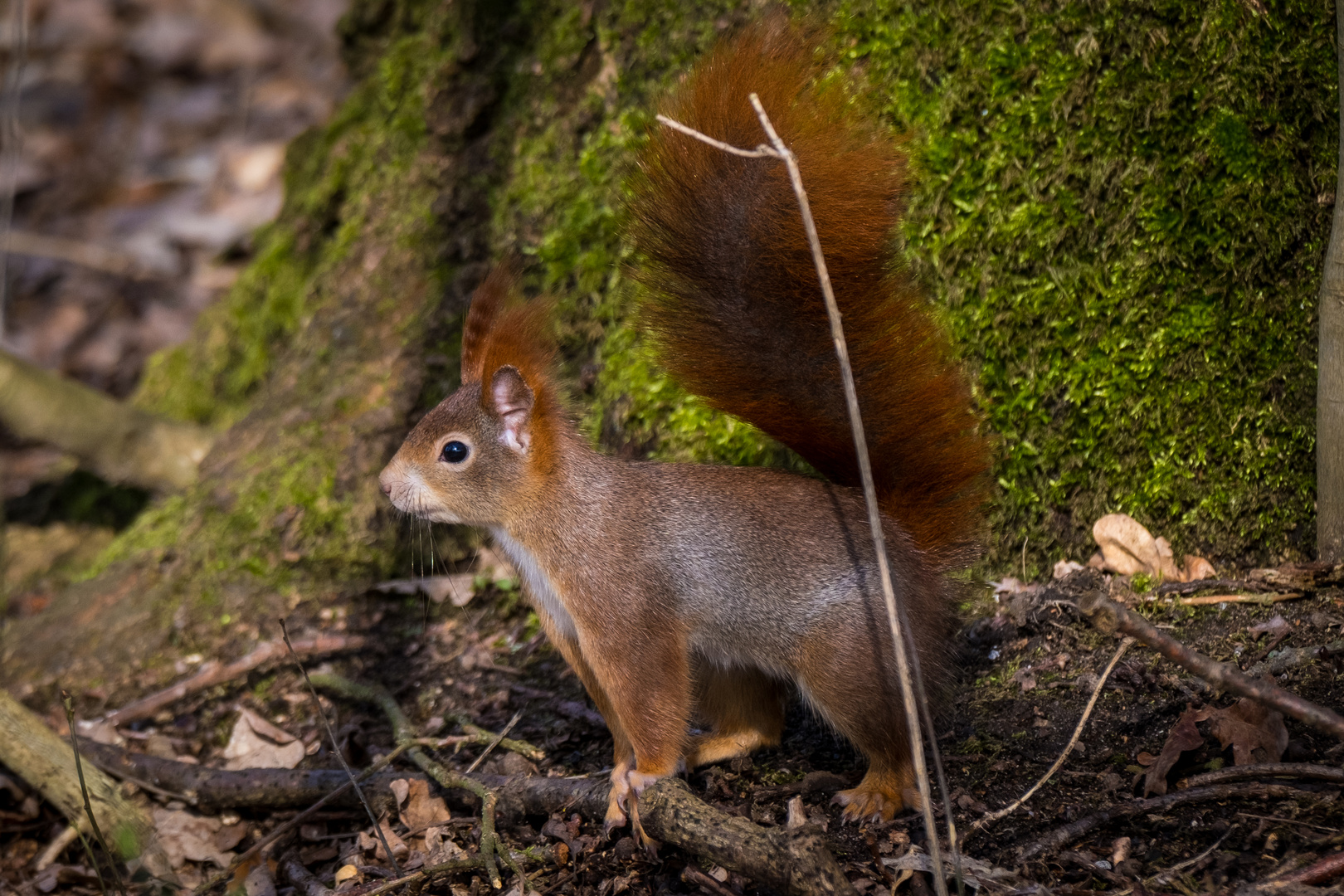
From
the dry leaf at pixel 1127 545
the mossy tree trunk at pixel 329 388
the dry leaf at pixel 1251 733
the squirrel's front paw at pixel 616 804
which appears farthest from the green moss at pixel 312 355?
the dry leaf at pixel 1251 733

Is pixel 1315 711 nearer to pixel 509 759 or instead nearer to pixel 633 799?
pixel 633 799

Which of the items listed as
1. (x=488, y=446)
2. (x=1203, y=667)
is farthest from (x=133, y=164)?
(x=1203, y=667)

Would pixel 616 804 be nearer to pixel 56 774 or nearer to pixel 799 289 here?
pixel 799 289

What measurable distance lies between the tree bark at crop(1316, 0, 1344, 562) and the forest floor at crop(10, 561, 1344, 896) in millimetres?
183

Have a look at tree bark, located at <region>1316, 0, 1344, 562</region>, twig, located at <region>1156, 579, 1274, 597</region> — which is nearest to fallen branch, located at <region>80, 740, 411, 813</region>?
twig, located at <region>1156, 579, 1274, 597</region>

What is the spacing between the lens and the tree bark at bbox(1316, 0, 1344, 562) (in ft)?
8.33

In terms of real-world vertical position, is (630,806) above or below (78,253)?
below

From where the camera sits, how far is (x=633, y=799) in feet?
7.96

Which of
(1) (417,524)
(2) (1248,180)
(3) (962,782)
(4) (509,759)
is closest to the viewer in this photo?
(3) (962,782)

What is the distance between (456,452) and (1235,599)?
2028mm

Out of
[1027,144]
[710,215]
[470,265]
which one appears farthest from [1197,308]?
[470,265]

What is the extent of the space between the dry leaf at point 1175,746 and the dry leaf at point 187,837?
7.58 feet

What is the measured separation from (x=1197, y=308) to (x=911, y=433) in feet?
3.02

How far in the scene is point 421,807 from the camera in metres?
2.73
